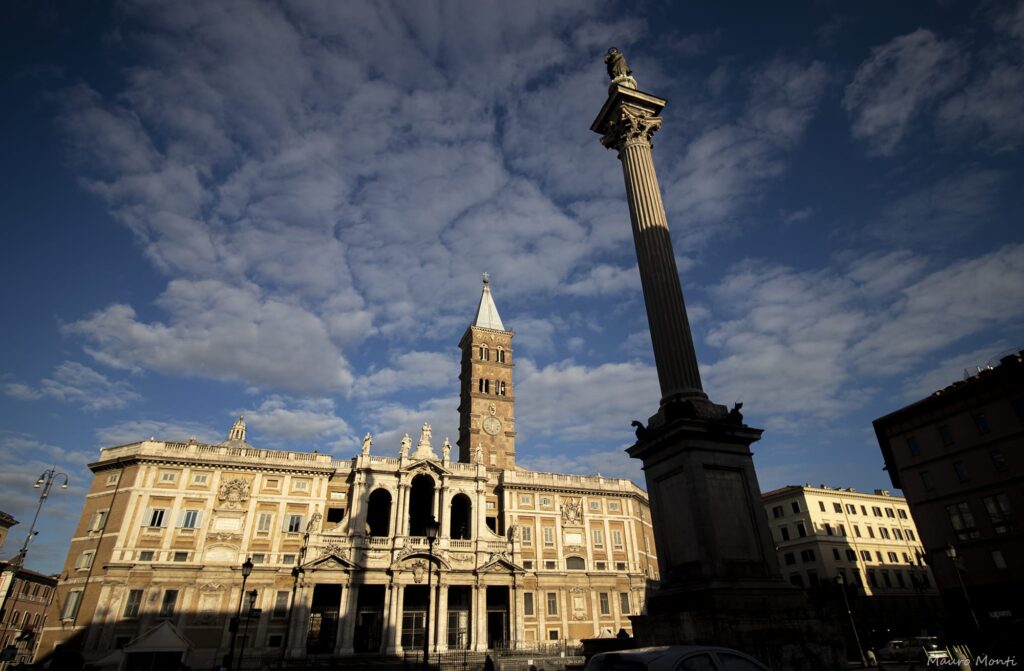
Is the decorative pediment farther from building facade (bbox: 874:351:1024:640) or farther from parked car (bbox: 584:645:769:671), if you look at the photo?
parked car (bbox: 584:645:769:671)

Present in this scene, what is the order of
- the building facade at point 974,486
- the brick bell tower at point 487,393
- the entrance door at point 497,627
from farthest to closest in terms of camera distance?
the brick bell tower at point 487,393 < the entrance door at point 497,627 < the building facade at point 974,486

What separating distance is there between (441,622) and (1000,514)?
36.7 meters

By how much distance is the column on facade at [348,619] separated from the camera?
127 ft

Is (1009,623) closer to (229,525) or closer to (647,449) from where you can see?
(647,449)

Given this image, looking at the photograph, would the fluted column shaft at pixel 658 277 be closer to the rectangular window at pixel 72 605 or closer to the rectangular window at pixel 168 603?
the rectangular window at pixel 168 603

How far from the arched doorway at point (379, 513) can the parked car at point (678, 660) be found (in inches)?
1753

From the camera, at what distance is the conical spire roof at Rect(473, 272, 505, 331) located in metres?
74.0

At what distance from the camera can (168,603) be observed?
39.1 meters

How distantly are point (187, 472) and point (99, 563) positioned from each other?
26.4 ft

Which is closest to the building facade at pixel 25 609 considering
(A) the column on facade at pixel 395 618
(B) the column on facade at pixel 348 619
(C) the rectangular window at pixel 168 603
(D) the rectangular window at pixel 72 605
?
(D) the rectangular window at pixel 72 605

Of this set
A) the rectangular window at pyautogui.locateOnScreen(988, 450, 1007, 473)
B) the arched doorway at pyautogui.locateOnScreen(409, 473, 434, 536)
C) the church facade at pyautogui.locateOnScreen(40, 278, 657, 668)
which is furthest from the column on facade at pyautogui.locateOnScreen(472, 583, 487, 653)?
the rectangular window at pyautogui.locateOnScreen(988, 450, 1007, 473)

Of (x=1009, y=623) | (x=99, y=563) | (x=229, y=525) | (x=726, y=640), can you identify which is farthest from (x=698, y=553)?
(x=99, y=563)

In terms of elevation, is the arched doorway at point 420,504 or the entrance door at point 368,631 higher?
the arched doorway at point 420,504

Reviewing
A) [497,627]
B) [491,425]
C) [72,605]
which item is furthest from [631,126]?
[491,425]
